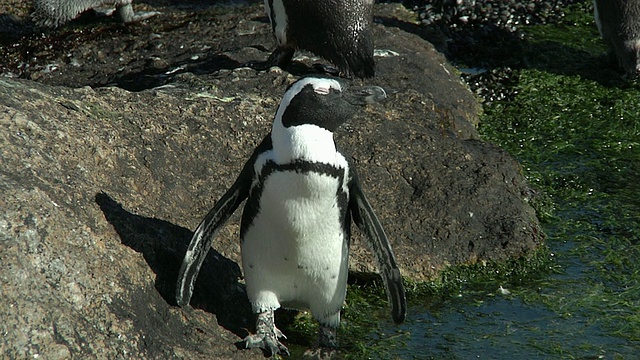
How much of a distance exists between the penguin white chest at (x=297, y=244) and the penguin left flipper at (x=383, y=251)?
0.32 feet

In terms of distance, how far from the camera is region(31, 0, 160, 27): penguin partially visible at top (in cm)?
770

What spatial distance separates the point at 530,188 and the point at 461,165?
61 centimetres

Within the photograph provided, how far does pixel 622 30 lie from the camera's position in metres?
7.50

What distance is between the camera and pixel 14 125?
371 centimetres

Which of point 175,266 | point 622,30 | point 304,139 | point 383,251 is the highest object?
point 304,139

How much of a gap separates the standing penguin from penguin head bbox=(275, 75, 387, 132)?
4.31 m

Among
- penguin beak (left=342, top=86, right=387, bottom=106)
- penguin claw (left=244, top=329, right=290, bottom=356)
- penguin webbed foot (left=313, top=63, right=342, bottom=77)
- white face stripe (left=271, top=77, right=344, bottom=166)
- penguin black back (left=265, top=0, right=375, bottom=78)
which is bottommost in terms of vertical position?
penguin claw (left=244, top=329, right=290, bottom=356)

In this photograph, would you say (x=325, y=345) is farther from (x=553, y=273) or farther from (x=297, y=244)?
(x=553, y=273)

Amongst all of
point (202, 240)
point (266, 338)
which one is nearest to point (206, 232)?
point (202, 240)

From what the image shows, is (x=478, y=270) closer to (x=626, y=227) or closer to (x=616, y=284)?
(x=616, y=284)

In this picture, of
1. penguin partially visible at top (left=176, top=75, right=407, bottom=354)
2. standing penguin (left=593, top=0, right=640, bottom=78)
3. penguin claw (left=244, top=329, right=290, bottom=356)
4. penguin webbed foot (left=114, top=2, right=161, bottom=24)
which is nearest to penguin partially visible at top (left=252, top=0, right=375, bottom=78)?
penguin webbed foot (left=114, top=2, right=161, bottom=24)

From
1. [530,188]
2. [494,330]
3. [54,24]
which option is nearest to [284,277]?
[494,330]

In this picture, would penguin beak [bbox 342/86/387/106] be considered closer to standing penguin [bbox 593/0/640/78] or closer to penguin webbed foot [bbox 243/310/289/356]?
penguin webbed foot [bbox 243/310/289/356]

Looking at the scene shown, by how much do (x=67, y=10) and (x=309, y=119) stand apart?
15.6ft
